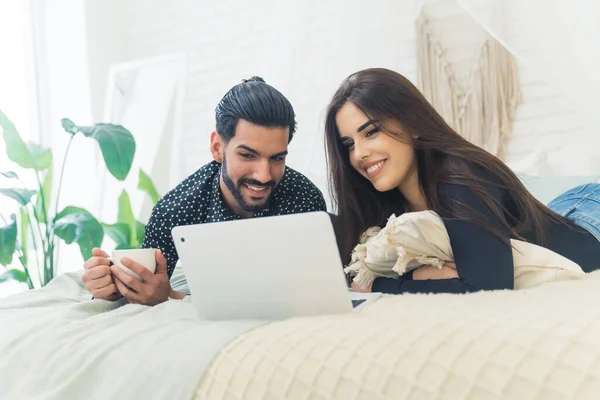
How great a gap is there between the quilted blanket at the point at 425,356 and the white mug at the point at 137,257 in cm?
49

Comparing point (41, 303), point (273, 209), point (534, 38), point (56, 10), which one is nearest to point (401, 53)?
point (534, 38)

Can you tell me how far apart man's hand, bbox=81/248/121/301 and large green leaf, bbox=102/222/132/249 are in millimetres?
1202

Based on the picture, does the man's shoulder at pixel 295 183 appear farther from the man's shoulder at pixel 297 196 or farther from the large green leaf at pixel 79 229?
the large green leaf at pixel 79 229

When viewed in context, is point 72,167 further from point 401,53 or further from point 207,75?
point 401,53

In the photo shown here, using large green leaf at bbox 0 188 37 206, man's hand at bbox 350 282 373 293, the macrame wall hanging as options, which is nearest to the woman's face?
man's hand at bbox 350 282 373 293

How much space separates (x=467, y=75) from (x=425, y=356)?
6.01 feet

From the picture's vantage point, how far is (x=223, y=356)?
2.59 ft

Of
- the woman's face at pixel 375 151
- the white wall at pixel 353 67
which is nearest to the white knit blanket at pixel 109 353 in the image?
the woman's face at pixel 375 151

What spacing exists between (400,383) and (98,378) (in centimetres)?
45

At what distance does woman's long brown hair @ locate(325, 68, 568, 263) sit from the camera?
132 cm

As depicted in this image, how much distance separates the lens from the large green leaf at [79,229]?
2180 millimetres

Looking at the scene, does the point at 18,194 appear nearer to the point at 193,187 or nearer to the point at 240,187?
the point at 193,187

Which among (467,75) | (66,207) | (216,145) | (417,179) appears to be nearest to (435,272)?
(417,179)

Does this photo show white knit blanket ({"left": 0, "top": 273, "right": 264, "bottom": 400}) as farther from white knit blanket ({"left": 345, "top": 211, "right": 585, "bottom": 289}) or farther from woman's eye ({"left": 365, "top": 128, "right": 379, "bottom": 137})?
woman's eye ({"left": 365, "top": 128, "right": 379, "bottom": 137})
